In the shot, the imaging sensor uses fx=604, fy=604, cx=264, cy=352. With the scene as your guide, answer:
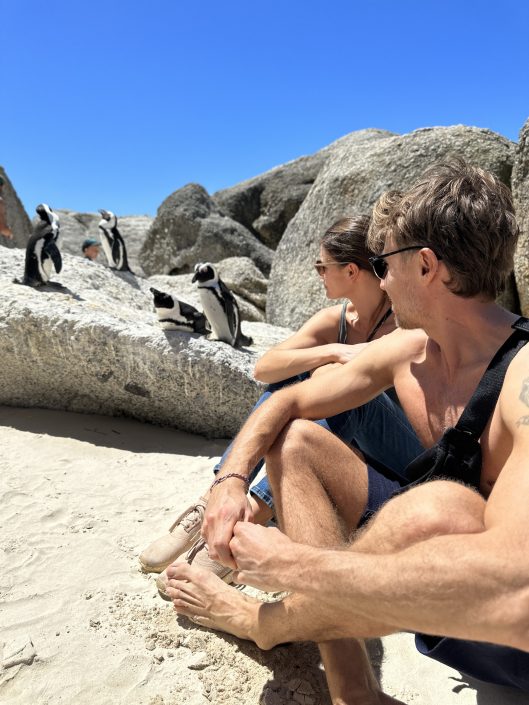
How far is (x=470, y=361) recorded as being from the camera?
1.61 metres

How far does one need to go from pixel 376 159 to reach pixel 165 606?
472 cm

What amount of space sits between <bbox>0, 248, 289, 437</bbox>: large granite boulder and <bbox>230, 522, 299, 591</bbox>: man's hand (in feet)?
8.04

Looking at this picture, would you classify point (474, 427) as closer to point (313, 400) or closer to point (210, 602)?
point (313, 400)

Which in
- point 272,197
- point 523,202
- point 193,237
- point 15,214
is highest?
point 15,214

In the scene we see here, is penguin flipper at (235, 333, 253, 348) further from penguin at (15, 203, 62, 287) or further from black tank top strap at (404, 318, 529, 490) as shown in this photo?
black tank top strap at (404, 318, 529, 490)

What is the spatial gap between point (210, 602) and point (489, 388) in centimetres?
110

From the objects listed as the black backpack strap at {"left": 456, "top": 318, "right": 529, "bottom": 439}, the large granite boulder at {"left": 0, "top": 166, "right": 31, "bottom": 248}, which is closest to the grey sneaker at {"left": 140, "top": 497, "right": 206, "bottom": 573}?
the black backpack strap at {"left": 456, "top": 318, "right": 529, "bottom": 439}

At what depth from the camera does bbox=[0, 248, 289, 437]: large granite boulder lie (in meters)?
3.86

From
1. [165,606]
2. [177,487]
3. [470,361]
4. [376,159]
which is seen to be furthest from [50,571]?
[376,159]

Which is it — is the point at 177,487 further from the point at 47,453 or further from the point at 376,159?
the point at 376,159

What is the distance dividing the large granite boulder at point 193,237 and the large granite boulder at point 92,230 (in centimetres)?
226

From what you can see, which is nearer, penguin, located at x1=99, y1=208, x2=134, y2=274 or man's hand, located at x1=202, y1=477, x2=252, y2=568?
man's hand, located at x1=202, y1=477, x2=252, y2=568

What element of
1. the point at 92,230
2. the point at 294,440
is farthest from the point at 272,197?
the point at 294,440

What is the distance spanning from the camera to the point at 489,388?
1412 millimetres
